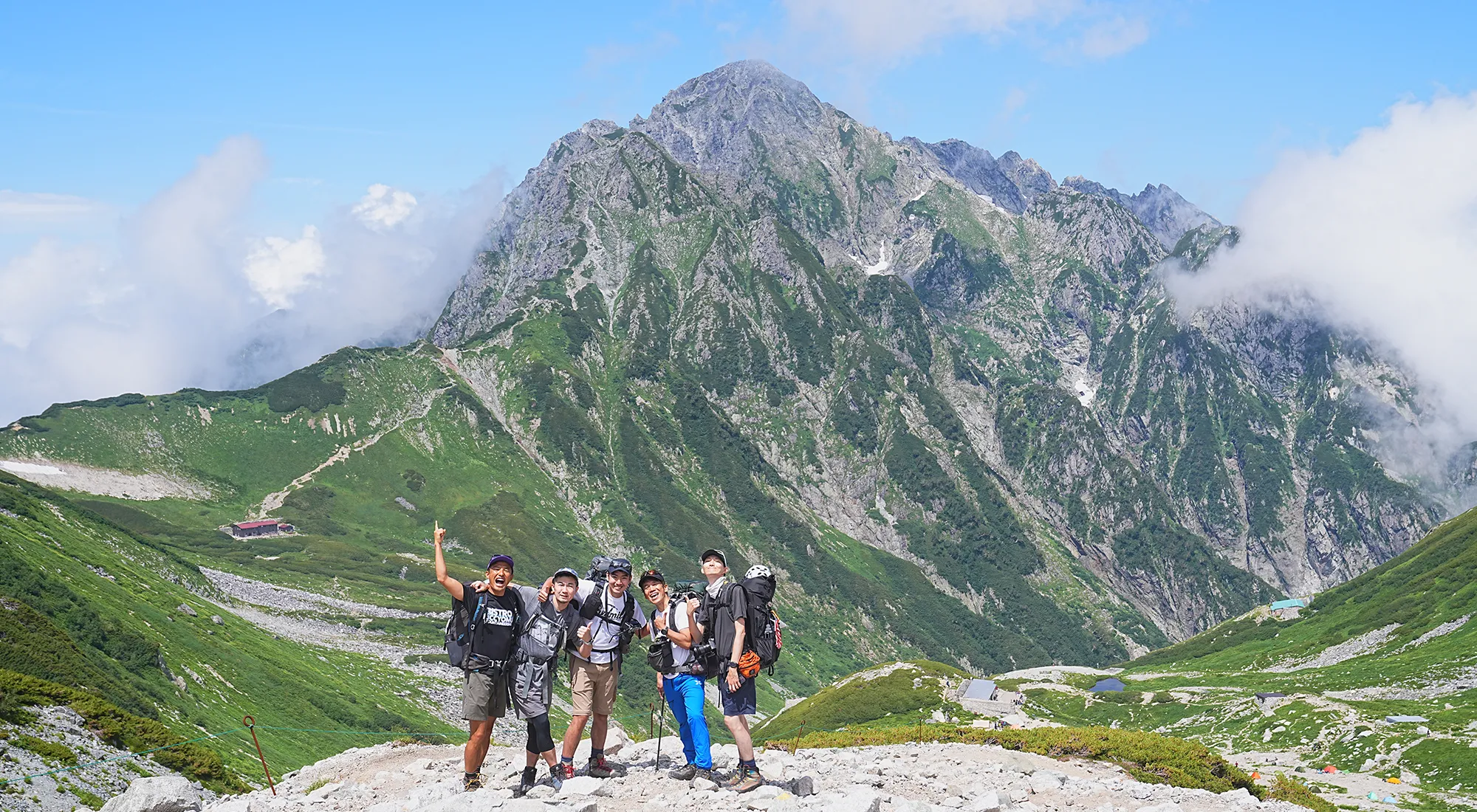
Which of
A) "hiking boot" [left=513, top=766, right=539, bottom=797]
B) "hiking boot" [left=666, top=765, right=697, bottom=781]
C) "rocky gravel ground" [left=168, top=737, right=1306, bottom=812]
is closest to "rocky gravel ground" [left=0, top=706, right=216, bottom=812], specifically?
"rocky gravel ground" [left=168, top=737, right=1306, bottom=812]

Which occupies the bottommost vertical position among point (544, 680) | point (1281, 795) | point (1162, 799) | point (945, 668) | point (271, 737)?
point (945, 668)

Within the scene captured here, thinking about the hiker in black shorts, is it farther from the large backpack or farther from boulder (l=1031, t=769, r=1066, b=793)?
boulder (l=1031, t=769, r=1066, b=793)

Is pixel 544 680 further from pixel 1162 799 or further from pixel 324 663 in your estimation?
pixel 324 663

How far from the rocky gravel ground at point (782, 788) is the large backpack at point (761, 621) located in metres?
2.79

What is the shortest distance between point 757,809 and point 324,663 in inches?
4794

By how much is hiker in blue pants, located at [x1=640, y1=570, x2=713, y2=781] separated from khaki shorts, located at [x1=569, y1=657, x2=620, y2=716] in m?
1.05

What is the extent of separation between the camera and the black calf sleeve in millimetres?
21422

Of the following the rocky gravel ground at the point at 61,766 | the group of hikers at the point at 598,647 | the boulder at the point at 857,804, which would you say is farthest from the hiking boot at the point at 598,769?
the rocky gravel ground at the point at 61,766

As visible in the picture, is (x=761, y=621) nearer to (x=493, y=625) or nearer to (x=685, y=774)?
(x=685, y=774)

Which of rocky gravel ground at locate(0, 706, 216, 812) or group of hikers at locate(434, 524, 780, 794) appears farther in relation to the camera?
rocky gravel ground at locate(0, 706, 216, 812)

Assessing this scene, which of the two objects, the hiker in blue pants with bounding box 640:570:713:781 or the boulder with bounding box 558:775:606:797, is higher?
the hiker in blue pants with bounding box 640:570:713:781

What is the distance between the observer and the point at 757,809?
1972cm

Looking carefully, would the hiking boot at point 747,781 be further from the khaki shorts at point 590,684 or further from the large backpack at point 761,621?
the khaki shorts at point 590,684

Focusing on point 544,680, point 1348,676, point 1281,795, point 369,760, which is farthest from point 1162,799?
point 1348,676
